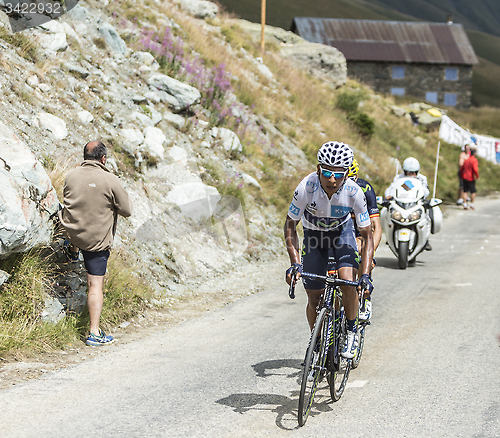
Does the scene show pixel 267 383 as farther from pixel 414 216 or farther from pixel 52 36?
pixel 52 36

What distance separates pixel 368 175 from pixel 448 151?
1344 cm

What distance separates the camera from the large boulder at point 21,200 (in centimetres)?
566

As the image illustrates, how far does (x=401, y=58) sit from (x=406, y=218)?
165 feet

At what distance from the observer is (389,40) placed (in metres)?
59.7

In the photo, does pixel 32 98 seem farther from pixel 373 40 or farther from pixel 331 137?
pixel 373 40

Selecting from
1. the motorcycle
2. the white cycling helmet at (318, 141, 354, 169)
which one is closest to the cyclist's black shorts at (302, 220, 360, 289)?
the white cycling helmet at (318, 141, 354, 169)

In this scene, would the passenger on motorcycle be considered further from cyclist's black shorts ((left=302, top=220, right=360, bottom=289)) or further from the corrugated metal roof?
the corrugated metal roof

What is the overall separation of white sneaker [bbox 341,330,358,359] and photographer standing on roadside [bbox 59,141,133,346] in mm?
2788

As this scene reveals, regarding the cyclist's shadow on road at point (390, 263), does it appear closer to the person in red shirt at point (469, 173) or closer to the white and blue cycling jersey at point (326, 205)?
the white and blue cycling jersey at point (326, 205)

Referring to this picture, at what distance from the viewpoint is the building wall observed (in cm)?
5734

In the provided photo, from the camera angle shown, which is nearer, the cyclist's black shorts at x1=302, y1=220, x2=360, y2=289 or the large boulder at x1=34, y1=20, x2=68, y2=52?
the cyclist's black shorts at x1=302, y1=220, x2=360, y2=289

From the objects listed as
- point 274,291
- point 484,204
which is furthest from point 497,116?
point 274,291

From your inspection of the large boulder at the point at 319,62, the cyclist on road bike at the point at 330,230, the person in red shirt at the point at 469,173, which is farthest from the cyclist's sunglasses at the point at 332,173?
the large boulder at the point at 319,62

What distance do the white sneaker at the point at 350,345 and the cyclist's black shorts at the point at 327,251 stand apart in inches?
19.6
